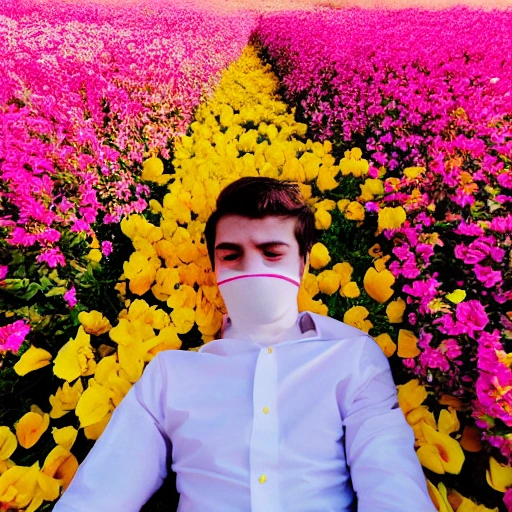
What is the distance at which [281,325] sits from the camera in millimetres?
1331

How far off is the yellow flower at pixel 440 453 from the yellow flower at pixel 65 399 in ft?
3.11

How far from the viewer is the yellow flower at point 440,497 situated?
44.8 inches

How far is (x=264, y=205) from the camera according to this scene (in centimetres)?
145

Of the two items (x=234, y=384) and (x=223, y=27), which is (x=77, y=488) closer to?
(x=234, y=384)

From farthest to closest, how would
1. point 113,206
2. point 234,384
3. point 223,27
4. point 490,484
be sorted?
1. point 223,27
2. point 113,206
3. point 234,384
4. point 490,484

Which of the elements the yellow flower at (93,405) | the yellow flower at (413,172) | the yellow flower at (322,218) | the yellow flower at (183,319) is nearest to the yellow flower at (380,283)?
the yellow flower at (322,218)

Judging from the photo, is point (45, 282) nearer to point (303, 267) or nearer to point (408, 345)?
point (303, 267)

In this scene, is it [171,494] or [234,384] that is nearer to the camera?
[234,384]

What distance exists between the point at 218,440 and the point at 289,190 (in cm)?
82

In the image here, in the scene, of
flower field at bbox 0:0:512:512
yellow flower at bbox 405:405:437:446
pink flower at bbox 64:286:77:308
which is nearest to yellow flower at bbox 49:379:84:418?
flower field at bbox 0:0:512:512

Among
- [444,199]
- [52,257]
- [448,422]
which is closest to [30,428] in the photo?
[52,257]

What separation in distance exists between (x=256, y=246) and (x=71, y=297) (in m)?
0.69

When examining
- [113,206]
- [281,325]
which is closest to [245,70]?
[113,206]

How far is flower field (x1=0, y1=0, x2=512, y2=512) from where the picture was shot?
122cm
